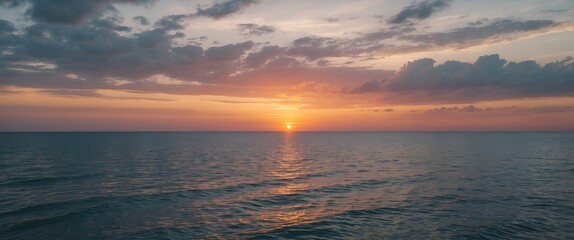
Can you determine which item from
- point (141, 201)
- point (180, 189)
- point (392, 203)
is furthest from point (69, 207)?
point (392, 203)

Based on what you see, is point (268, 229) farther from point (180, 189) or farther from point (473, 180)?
point (473, 180)

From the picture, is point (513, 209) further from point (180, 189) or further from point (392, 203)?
point (180, 189)

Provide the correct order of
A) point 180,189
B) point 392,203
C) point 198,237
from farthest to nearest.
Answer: point 180,189 → point 392,203 → point 198,237

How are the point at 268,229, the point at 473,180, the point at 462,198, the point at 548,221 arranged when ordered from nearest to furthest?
the point at 268,229, the point at 548,221, the point at 462,198, the point at 473,180

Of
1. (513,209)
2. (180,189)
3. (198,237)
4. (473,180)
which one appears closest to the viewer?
(198,237)

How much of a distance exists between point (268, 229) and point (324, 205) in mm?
9535

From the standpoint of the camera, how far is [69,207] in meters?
33.0

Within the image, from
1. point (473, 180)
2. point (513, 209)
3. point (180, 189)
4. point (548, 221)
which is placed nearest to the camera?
point (548, 221)

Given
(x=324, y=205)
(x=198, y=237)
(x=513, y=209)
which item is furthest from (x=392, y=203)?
(x=198, y=237)

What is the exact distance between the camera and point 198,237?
24.6 meters

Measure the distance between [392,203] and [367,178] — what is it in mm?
18112

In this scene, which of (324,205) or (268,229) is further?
(324,205)

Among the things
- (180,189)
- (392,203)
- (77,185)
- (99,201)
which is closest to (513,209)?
(392,203)

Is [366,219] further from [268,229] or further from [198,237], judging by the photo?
[198,237]
